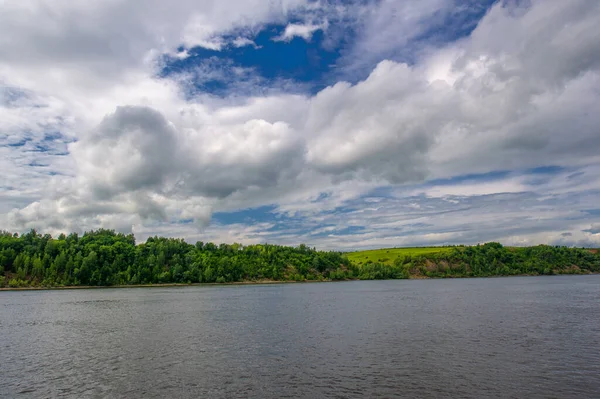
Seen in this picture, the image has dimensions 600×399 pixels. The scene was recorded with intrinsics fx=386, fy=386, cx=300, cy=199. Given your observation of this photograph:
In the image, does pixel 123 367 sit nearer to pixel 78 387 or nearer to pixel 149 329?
pixel 78 387

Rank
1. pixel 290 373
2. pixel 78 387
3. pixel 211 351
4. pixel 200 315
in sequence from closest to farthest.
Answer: pixel 78 387, pixel 290 373, pixel 211 351, pixel 200 315

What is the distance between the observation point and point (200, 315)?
88.4 meters

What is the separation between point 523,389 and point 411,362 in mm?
11549

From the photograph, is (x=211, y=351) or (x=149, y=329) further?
(x=149, y=329)

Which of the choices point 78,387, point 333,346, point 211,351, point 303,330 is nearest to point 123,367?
point 78,387

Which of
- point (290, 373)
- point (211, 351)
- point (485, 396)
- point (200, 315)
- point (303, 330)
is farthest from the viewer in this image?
point (200, 315)

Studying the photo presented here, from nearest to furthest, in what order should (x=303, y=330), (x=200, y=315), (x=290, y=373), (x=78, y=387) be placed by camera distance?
(x=78, y=387), (x=290, y=373), (x=303, y=330), (x=200, y=315)

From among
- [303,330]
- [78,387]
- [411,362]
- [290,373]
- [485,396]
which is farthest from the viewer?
[303,330]

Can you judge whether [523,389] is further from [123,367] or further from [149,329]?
[149,329]

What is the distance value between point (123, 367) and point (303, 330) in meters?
30.1

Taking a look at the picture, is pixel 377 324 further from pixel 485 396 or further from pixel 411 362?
pixel 485 396

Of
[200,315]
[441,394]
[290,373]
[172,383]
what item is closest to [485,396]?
[441,394]

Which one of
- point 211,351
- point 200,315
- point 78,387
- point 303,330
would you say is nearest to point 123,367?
point 78,387

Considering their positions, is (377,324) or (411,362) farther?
(377,324)
